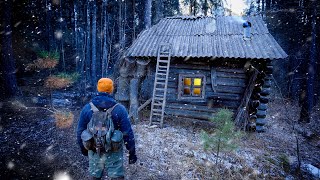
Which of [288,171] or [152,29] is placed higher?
[152,29]

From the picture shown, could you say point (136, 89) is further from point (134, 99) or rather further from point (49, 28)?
point (49, 28)

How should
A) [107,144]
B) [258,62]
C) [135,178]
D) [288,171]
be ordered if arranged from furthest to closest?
[258,62]
[288,171]
[135,178]
[107,144]

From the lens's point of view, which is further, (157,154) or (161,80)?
(161,80)

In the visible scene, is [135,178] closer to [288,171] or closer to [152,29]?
[288,171]

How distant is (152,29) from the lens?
1103 centimetres

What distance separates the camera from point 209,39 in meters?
9.47

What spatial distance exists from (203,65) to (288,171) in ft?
16.1

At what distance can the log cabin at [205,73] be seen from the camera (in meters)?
8.30

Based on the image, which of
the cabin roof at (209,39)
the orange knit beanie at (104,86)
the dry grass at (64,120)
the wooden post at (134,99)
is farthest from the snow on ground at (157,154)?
the cabin roof at (209,39)

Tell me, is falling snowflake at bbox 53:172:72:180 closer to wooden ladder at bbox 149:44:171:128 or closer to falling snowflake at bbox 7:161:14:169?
falling snowflake at bbox 7:161:14:169

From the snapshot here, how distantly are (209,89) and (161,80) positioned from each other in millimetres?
2145

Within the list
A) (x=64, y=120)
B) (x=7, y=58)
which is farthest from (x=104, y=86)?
(x=7, y=58)

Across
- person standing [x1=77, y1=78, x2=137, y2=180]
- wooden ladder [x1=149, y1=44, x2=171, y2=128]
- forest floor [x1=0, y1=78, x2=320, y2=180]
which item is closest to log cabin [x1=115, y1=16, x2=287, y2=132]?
wooden ladder [x1=149, y1=44, x2=171, y2=128]

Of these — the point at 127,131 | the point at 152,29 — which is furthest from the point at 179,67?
the point at 127,131
